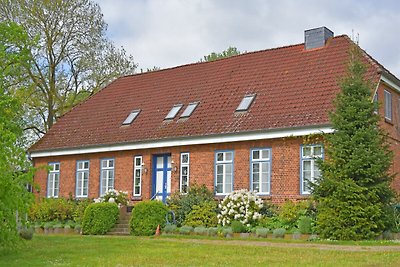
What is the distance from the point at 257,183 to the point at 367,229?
6.17 metres

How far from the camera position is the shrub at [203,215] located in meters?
22.7

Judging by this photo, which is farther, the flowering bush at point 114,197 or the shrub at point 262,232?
the flowering bush at point 114,197

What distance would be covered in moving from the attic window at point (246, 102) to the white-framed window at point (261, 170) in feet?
6.24

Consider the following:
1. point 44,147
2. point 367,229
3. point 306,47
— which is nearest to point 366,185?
Result: point 367,229

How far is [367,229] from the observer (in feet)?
59.8

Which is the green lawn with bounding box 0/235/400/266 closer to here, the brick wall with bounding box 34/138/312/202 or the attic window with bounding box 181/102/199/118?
the brick wall with bounding box 34/138/312/202

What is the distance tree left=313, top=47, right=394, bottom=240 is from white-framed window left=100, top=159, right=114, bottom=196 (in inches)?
460

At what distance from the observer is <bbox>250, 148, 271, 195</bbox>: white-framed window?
77.1ft

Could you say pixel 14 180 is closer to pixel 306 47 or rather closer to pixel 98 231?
pixel 98 231

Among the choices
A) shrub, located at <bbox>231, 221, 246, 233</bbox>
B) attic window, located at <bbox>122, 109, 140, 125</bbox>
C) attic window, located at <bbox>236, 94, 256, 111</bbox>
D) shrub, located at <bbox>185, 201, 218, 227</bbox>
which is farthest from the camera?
attic window, located at <bbox>122, 109, 140, 125</bbox>

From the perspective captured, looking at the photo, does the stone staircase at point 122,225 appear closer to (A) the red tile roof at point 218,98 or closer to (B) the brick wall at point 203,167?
(B) the brick wall at point 203,167

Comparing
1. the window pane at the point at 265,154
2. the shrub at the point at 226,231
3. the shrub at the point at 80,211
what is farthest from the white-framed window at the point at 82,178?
the shrub at the point at 226,231

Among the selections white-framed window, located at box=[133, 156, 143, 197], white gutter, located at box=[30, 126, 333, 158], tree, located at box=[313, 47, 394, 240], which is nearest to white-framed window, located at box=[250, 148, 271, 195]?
white gutter, located at box=[30, 126, 333, 158]

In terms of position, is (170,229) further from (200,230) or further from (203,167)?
(203,167)
